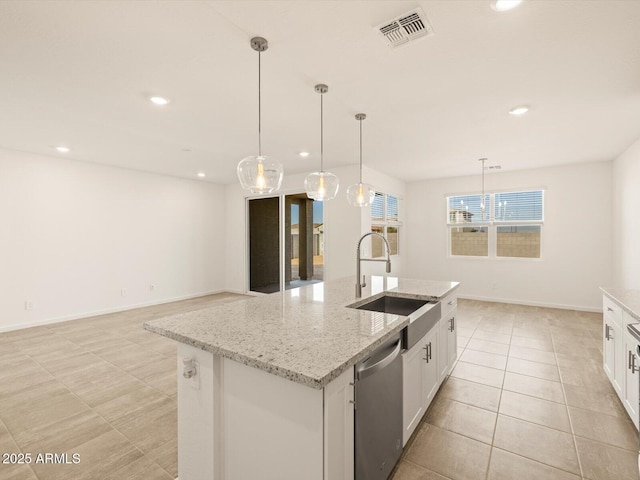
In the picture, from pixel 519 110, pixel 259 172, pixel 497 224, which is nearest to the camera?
pixel 259 172

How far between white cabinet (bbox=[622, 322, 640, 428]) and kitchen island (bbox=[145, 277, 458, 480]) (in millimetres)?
1724

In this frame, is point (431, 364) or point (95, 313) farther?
point (95, 313)

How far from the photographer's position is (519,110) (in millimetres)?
3006

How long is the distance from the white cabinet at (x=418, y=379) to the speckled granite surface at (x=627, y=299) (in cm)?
128

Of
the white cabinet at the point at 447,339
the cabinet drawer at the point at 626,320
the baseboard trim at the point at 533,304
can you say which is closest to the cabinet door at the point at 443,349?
the white cabinet at the point at 447,339

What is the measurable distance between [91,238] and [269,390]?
5.38m

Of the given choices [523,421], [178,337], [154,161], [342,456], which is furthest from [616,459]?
[154,161]

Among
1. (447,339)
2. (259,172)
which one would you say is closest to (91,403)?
(259,172)

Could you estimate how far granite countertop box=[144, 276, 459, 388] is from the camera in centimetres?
115

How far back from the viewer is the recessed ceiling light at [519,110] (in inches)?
116

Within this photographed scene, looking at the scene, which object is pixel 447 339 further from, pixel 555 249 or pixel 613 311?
pixel 555 249

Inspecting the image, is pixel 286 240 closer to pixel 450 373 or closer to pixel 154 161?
pixel 154 161

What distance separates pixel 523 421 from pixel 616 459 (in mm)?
500

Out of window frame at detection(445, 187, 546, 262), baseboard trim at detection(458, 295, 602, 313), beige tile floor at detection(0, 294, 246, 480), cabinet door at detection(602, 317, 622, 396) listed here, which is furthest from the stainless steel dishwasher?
window frame at detection(445, 187, 546, 262)
